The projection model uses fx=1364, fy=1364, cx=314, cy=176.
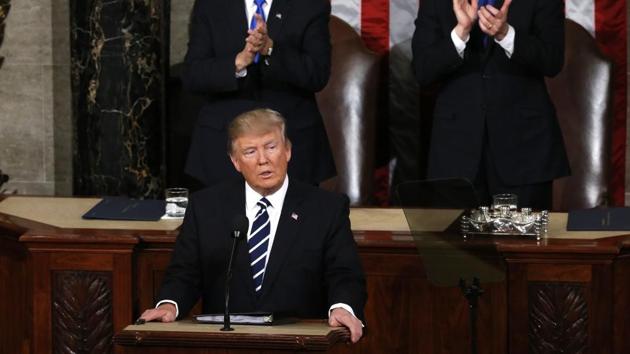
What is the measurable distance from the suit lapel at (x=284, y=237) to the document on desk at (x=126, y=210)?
50.0 inches

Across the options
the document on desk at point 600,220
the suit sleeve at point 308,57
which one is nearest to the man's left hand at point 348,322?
the document on desk at point 600,220

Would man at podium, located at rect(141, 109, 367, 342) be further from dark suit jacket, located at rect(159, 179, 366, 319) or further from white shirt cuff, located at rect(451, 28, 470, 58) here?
white shirt cuff, located at rect(451, 28, 470, 58)

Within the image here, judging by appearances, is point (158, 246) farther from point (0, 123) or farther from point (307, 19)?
point (0, 123)

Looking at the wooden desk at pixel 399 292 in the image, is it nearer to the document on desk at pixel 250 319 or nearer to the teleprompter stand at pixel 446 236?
the teleprompter stand at pixel 446 236

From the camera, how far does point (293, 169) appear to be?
6027 millimetres

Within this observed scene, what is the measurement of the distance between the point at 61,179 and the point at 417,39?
2.84 meters

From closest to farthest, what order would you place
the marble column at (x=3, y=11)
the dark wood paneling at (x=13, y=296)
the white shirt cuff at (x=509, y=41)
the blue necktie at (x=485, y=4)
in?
the dark wood paneling at (x=13, y=296) → the white shirt cuff at (x=509, y=41) → the blue necktie at (x=485, y=4) → the marble column at (x=3, y=11)

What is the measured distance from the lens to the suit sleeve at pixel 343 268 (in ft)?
14.2

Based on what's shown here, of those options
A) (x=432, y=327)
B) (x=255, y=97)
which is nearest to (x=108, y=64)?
(x=255, y=97)

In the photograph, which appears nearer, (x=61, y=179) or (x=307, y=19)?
(x=307, y=19)

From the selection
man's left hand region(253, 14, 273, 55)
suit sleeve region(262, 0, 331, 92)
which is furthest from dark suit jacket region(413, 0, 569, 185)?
man's left hand region(253, 14, 273, 55)

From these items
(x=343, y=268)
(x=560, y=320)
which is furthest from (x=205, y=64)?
(x=560, y=320)

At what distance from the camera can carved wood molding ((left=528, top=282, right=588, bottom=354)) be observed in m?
4.97

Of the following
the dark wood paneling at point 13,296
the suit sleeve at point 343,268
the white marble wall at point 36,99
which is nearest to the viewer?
the suit sleeve at point 343,268
